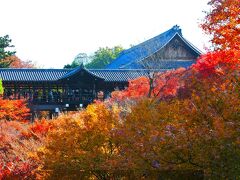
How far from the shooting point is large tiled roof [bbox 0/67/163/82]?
35.3 meters

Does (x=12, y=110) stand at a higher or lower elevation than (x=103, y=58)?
lower

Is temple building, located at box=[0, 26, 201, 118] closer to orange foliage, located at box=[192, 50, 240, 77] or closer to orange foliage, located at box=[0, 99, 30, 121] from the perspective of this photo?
orange foliage, located at box=[0, 99, 30, 121]

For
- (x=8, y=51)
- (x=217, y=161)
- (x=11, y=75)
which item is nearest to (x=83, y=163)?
(x=217, y=161)

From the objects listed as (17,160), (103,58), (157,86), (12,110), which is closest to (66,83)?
(12,110)

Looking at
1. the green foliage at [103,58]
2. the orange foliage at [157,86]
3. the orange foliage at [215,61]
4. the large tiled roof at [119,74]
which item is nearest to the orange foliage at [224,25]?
the orange foliage at [215,61]

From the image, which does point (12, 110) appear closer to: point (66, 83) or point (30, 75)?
point (30, 75)

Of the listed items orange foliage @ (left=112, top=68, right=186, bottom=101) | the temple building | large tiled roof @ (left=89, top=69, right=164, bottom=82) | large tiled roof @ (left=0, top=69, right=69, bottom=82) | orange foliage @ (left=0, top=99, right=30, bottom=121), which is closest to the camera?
orange foliage @ (left=112, top=68, right=186, bottom=101)

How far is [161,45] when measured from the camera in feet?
130

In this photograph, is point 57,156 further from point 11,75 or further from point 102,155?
point 11,75

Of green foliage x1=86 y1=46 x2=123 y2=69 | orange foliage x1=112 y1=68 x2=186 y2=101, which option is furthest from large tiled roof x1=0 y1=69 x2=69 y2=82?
green foliage x1=86 y1=46 x2=123 y2=69

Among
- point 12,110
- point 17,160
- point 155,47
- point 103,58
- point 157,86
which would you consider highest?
point 155,47

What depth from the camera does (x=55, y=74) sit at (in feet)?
120

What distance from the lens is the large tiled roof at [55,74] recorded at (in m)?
35.3

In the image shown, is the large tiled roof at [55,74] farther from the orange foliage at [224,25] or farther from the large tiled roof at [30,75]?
the orange foliage at [224,25]
